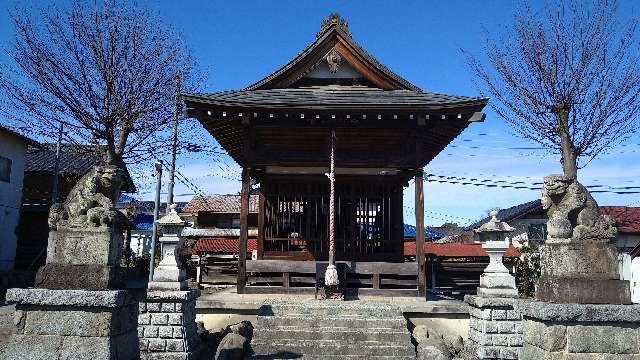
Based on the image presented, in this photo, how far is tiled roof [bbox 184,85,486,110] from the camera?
1049 centimetres

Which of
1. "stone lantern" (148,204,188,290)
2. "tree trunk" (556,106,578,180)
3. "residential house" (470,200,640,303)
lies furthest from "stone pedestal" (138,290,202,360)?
"tree trunk" (556,106,578,180)

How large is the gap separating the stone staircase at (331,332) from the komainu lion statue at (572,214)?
12.7 feet

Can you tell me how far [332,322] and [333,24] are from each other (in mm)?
8321

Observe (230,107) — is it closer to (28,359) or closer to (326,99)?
(326,99)

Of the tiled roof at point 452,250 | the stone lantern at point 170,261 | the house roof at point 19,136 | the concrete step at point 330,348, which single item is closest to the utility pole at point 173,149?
the house roof at point 19,136

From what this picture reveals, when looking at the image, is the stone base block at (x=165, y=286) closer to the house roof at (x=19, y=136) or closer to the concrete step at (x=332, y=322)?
the concrete step at (x=332, y=322)

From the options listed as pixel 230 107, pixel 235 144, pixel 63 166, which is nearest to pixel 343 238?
pixel 235 144

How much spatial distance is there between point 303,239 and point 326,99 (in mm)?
4403

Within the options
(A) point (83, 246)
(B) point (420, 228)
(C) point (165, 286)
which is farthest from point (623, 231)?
(A) point (83, 246)

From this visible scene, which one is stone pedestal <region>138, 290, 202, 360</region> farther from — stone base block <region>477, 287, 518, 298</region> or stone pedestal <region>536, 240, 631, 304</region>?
stone pedestal <region>536, 240, 631, 304</region>

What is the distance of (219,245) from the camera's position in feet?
61.6

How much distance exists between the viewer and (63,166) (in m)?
27.8

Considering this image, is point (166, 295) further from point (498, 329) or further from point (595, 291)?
point (595, 291)

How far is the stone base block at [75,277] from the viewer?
17.3 ft
